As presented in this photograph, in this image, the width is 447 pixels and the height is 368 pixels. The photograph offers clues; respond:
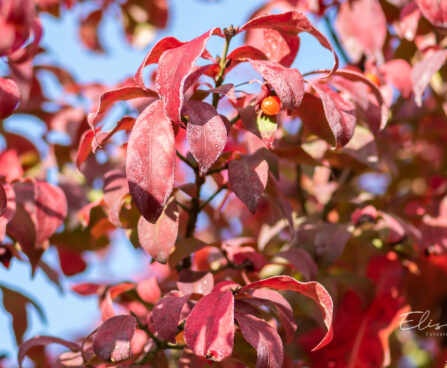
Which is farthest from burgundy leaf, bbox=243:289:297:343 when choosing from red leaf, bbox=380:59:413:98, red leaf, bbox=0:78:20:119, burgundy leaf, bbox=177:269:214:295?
red leaf, bbox=380:59:413:98

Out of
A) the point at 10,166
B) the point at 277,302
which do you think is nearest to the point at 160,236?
the point at 277,302

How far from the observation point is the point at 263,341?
3.07 feet

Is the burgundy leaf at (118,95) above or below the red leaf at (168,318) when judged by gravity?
above

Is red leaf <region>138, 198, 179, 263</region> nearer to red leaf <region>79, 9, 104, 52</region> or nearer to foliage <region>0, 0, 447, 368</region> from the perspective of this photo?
foliage <region>0, 0, 447, 368</region>

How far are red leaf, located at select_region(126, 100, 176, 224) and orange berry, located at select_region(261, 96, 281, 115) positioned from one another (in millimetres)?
190

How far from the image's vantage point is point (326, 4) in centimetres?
174

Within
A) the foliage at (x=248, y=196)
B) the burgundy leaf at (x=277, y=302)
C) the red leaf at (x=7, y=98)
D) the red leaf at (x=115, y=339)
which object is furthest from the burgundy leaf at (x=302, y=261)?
the red leaf at (x=7, y=98)

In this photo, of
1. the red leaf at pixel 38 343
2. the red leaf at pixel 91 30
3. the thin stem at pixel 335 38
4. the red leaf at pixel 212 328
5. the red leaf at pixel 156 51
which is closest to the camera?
the red leaf at pixel 212 328

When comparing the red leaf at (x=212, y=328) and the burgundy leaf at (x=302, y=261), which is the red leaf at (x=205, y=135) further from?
the burgundy leaf at (x=302, y=261)

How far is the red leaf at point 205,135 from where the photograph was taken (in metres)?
0.93

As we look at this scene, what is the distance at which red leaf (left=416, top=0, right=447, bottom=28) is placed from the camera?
4.51 ft

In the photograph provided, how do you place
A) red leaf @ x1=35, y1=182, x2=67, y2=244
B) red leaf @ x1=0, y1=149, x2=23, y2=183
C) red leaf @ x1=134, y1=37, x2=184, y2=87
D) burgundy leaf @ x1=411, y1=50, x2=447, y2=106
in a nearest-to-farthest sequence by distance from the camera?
red leaf @ x1=134, y1=37, x2=184, y2=87
red leaf @ x1=35, y1=182, x2=67, y2=244
burgundy leaf @ x1=411, y1=50, x2=447, y2=106
red leaf @ x1=0, y1=149, x2=23, y2=183

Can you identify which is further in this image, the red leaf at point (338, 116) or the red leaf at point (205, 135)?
the red leaf at point (338, 116)

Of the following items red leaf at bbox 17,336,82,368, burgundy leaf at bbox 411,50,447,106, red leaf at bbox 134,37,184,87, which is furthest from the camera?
burgundy leaf at bbox 411,50,447,106
